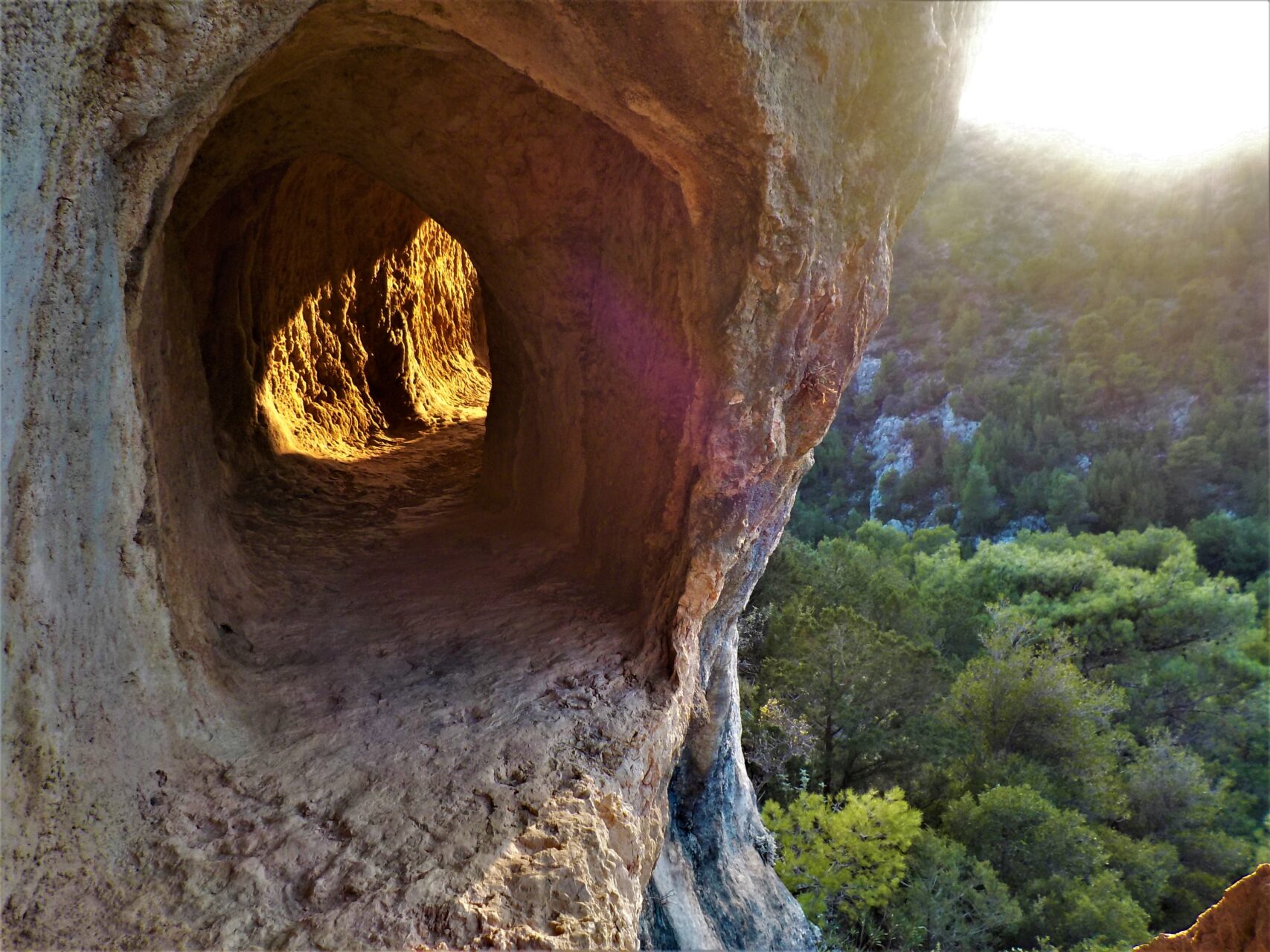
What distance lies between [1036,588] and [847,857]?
9435 millimetres

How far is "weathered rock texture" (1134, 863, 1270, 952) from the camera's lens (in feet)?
8.60

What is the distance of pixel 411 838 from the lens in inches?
88.2

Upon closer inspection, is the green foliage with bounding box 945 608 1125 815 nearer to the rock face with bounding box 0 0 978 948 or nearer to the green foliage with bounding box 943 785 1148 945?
the green foliage with bounding box 943 785 1148 945

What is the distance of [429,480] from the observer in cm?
559

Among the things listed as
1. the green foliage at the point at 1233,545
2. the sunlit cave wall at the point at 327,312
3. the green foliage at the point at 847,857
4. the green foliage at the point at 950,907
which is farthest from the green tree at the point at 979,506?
the sunlit cave wall at the point at 327,312

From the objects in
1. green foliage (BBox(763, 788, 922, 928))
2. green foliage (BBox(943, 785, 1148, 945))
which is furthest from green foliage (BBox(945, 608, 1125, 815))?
green foliage (BBox(763, 788, 922, 928))

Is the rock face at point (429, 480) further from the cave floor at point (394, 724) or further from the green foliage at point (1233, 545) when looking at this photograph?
the green foliage at point (1233, 545)

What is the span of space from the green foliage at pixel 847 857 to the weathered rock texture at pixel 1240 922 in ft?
18.5

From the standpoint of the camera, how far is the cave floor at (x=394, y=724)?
6.72ft

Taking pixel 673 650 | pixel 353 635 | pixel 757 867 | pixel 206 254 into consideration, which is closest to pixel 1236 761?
pixel 757 867

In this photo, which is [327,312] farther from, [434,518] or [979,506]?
[979,506]

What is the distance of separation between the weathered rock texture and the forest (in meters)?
4.68

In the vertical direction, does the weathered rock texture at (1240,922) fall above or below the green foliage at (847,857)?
above

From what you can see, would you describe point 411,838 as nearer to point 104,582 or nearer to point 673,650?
point 104,582
